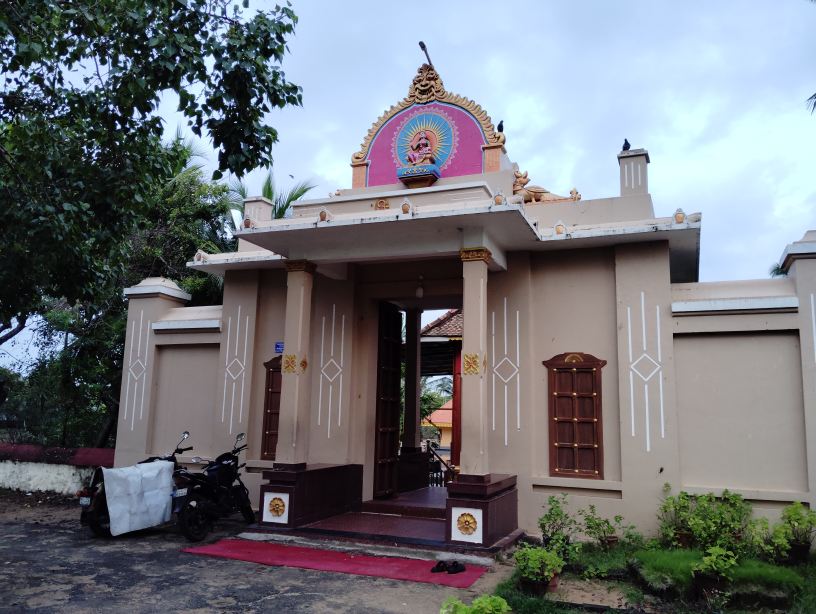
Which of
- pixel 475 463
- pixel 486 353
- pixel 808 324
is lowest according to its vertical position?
pixel 475 463

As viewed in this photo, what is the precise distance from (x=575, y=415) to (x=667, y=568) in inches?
92.3

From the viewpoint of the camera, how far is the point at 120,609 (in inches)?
187

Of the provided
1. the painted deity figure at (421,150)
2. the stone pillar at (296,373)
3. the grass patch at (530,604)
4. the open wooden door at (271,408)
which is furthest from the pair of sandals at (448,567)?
the painted deity figure at (421,150)

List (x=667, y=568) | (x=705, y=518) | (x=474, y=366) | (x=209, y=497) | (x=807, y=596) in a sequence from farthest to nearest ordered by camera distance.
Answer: (x=209, y=497), (x=474, y=366), (x=705, y=518), (x=667, y=568), (x=807, y=596)

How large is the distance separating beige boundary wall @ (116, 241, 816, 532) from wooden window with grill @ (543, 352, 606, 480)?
95mm

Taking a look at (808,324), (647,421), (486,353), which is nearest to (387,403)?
(486,353)

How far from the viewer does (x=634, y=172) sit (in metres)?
7.80

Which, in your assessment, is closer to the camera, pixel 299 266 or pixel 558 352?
pixel 558 352

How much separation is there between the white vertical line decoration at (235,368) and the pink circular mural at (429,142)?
2.76m

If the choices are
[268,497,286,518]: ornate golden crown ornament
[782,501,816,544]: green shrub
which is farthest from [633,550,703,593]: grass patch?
[268,497,286,518]: ornate golden crown ornament

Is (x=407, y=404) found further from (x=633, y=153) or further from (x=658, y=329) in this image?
(x=633, y=153)

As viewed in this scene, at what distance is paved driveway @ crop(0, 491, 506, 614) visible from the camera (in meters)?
4.88

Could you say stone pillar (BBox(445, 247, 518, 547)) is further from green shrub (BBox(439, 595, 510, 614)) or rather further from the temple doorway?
green shrub (BBox(439, 595, 510, 614))

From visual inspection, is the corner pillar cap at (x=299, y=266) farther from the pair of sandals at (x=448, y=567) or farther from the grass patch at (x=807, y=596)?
the grass patch at (x=807, y=596)
